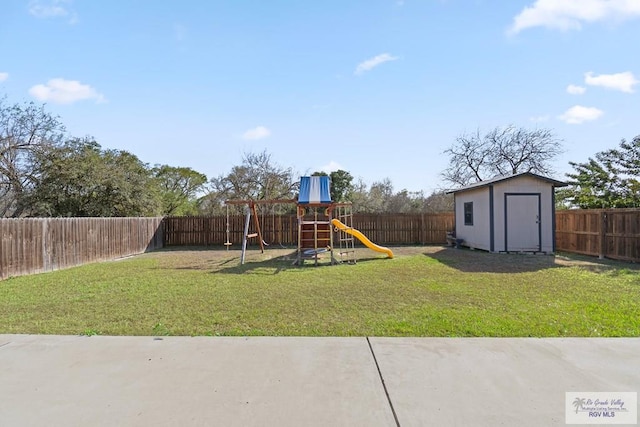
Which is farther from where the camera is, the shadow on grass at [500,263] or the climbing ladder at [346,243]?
the climbing ladder at [346,243]

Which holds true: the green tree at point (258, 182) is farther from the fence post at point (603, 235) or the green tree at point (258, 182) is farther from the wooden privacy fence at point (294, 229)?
the fence post at point (603, 235)

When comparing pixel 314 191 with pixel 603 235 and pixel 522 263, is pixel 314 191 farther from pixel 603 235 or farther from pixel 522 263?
pixel 603 235

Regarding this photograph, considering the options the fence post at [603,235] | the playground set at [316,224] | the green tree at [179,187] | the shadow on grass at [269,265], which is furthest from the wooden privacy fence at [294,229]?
the fence post at [603,235]

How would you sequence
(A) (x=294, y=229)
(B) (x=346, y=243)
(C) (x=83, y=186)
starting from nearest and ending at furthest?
(B) (x=346, y=243) → (C) (x=83, y=186) → (A) (x=294, y=229)

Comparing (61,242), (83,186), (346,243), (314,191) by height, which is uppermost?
(83,186)

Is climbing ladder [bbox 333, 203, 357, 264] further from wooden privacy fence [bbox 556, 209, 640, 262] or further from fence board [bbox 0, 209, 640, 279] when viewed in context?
wooden privacy fence [bbox 556, 209, 640, 262]

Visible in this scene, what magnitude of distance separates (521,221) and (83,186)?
18.4 m

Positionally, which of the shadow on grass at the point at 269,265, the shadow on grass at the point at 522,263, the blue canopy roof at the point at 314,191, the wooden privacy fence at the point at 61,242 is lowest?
the shadow on grass at the point at 269,265

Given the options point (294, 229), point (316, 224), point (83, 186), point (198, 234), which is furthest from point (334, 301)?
point (83, 186)

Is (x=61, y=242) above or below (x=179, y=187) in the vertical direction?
below

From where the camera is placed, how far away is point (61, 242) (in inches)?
422

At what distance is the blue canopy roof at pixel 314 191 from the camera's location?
11.5 m

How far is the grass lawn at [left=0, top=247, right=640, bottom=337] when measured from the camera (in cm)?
447

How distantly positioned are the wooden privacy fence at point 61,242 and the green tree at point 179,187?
9.04 metres
